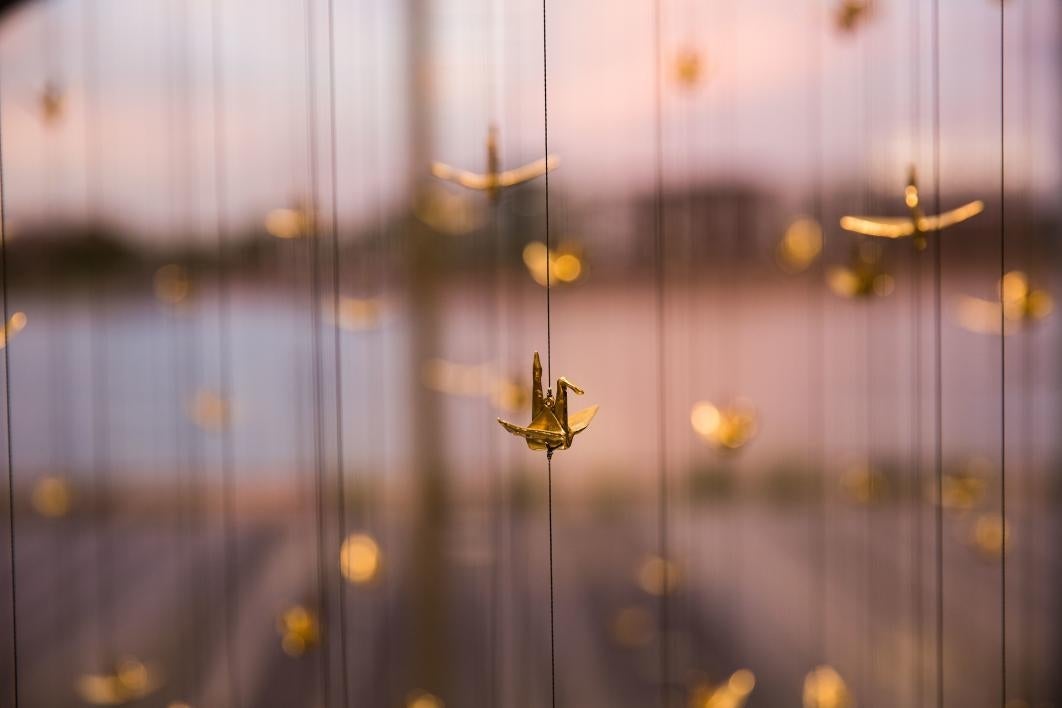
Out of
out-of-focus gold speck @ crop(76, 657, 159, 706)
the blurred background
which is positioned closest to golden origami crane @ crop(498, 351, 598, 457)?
the blurred background

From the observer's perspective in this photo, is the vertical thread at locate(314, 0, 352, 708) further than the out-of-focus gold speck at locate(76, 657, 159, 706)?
No

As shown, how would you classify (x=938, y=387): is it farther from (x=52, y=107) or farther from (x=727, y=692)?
(x=52, y=107)

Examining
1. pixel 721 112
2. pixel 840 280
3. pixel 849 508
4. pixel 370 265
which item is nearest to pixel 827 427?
pixel 849 508

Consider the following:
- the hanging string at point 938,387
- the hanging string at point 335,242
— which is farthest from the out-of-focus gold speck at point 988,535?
the hanging string at point 335,242

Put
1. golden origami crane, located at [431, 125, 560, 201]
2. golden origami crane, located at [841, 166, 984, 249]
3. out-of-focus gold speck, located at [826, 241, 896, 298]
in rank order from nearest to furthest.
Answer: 1. golden origami crane, located at [841, 166, 984, 249]
2. golden origami crane, located at [431, 125, 560, 201]
3. out-of-focus gold speck, located at [826, 241, 896, 298]

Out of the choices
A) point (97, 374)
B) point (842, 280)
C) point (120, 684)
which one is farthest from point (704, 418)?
point (120, 684)

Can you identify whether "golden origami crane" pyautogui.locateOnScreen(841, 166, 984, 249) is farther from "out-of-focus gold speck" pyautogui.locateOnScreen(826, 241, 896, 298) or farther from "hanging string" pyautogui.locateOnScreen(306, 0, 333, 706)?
"hanging string" pyautogui.locateOnScreen(306, 0, 333, 706)
